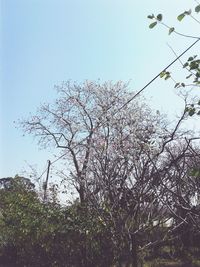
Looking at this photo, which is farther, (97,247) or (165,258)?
(165,258)

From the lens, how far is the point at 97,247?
10867 mm

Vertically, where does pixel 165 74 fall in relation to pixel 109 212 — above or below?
below

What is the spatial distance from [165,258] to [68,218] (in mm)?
6160

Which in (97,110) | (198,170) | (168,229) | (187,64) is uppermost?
(97,110)

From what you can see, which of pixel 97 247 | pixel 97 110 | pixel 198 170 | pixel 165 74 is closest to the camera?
pixel 198 170

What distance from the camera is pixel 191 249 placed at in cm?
1683

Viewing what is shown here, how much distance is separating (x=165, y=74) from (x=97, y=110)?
1733 cm

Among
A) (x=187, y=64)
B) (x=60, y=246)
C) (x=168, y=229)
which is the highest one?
(x=60, y=246)

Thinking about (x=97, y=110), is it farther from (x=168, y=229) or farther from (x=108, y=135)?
(x=168, y=229)

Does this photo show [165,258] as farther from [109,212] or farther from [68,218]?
[109,212]

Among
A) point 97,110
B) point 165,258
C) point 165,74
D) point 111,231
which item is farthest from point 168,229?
point 97,110

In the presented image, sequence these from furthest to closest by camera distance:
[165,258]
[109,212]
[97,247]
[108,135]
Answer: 1. [165,258]
2. [108,135]
3. [97,247]
4. [109,212]

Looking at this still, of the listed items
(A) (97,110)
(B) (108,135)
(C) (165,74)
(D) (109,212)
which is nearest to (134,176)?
(D) (109,212)

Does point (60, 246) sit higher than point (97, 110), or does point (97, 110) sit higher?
point (97, 110)
